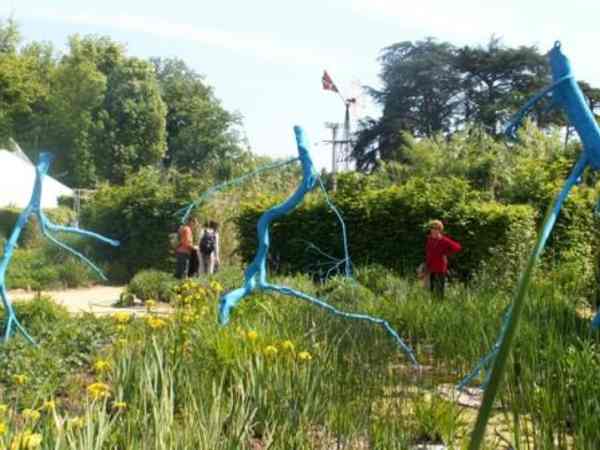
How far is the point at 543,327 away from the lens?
4.28 meters

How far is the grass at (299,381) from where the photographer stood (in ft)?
8.08

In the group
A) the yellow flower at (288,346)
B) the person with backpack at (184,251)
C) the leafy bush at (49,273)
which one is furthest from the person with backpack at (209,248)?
the yellow flower at (288,346)

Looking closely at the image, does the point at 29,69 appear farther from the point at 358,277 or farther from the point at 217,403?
the point at 217,403

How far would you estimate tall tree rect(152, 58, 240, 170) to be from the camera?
188 ft

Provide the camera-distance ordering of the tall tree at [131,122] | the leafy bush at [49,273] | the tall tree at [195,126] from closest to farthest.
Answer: the leafy bush at [49,273] → the tall tree at [131,122] → the tall tree at [195,126]

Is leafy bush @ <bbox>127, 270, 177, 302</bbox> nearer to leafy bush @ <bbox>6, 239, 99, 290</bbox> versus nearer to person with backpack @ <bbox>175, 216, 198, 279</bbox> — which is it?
person with backpack @ <bbox>175, 216, 198, 279</bbox>

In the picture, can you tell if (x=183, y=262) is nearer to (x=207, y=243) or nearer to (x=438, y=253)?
(x=207, y=243)

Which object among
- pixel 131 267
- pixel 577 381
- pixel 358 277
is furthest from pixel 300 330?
pixel 131 267

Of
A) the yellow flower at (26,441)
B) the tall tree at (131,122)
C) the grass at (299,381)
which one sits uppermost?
the tall tree at (131,122)

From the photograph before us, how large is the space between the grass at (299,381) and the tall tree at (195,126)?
5018cm

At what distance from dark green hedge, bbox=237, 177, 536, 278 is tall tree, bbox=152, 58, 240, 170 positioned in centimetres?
4193

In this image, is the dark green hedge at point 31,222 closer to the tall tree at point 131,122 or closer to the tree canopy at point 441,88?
the tree canopy at point 441,88

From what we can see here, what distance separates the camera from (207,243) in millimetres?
12570

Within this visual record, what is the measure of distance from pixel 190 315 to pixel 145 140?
47178mm
